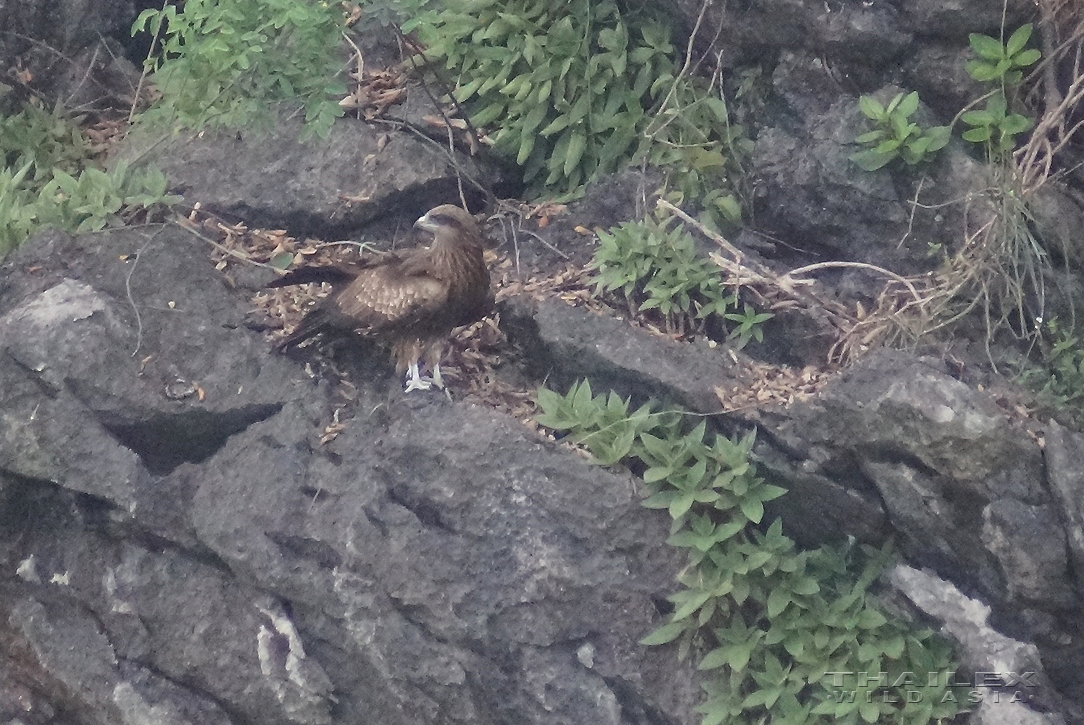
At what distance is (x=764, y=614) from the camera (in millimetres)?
4707

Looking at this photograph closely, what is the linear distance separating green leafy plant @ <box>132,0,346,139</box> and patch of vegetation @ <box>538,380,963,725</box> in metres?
3.03

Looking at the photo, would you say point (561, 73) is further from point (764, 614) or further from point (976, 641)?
point (976, 641)

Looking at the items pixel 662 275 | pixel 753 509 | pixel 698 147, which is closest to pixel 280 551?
pixel 753 509

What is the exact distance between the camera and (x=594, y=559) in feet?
15.7

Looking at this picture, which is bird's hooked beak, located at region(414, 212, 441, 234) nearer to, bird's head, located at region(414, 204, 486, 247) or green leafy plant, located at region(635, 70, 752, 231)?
bird's head, located at region(414, 204, 486, 247)

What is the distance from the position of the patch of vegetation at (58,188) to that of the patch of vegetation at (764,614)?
3.05m

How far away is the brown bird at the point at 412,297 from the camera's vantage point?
5.38 metres

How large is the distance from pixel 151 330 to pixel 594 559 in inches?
103

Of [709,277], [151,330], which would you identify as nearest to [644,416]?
[709,277]

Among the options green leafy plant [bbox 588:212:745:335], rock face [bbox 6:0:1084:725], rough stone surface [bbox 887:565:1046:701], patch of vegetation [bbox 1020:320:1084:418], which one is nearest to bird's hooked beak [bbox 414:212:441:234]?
rock face [bbox 6:0:1084:725]

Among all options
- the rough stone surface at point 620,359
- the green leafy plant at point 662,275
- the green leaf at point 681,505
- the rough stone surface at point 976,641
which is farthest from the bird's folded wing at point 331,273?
the rough stone surface at point 976,641

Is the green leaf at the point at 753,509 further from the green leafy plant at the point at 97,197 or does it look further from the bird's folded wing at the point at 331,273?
the green leafy plant at the point at 97,197

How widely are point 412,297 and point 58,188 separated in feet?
7.82

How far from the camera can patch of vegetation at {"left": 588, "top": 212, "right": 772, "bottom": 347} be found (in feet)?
17.9
